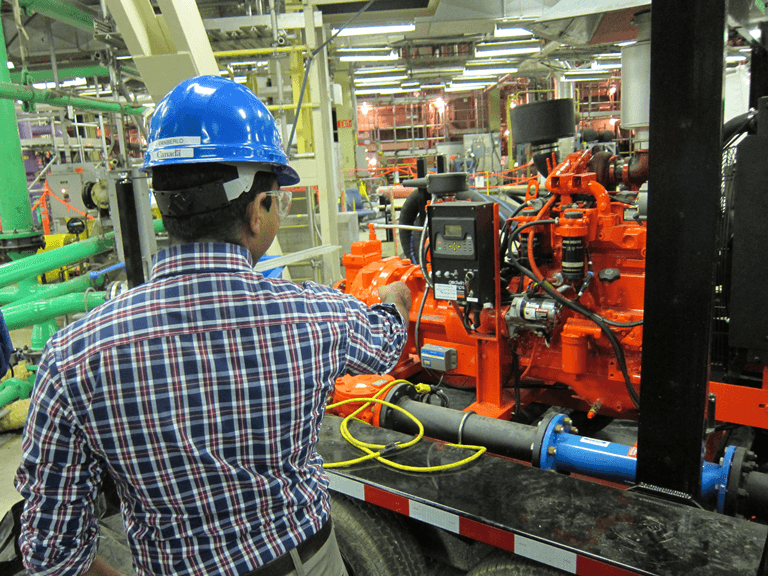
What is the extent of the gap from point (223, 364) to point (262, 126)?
59 centimetres

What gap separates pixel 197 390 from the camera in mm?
1169

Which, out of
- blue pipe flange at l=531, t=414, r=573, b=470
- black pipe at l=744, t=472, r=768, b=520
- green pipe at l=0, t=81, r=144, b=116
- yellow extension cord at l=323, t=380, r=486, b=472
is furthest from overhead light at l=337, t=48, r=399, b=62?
black pipe at l=744, t=472, r=768, b=520

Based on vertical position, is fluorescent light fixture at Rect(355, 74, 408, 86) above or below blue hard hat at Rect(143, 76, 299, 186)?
above

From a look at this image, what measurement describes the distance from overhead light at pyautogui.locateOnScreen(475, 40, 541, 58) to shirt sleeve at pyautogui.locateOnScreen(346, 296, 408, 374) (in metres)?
14.1

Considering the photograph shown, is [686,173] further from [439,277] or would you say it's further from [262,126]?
[439,277]

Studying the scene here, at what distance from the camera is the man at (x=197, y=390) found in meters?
1.15

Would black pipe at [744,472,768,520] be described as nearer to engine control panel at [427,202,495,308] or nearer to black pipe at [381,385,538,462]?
black pipe at [381,385,538,462]

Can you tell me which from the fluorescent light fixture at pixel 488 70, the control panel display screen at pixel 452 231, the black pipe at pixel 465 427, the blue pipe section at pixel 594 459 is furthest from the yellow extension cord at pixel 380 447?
the fluorescent light fixture at pixel 488 70

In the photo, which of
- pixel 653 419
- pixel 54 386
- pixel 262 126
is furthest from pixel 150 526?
pixel 653 419

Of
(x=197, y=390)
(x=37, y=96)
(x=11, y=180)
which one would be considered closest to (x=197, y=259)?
(x=197, y=390)

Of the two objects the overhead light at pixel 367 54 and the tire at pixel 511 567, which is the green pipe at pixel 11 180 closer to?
the tire at pixel 511 567

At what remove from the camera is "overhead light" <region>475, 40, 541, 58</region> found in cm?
1428

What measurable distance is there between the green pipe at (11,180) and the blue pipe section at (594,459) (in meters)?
6.10

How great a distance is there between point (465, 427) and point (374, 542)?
73 centimetres
